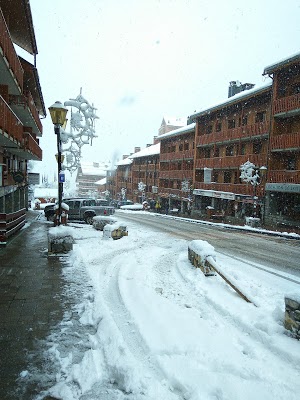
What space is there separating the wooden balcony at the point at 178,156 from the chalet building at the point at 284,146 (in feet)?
50.8

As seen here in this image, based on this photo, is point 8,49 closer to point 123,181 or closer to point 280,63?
point 280,63

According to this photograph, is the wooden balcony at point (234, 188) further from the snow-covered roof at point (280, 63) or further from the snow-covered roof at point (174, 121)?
the snow-covered roof at point (174, 121)

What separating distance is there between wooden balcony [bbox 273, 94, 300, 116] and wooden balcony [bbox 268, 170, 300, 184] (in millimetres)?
4332

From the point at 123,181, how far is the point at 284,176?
48200 mm

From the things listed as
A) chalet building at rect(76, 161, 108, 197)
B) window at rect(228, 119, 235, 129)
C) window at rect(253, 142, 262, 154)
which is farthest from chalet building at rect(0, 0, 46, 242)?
chalet building at rect(76, 161, 108, 197)

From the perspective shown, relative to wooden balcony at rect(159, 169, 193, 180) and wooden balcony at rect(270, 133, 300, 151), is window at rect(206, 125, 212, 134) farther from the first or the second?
wooden balcony at rect(270, 133, 300, 151)

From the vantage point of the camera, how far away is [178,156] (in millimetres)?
42219

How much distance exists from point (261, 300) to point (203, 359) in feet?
9.31

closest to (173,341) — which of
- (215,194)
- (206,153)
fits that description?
(215,194)

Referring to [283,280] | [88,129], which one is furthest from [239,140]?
[283,280]

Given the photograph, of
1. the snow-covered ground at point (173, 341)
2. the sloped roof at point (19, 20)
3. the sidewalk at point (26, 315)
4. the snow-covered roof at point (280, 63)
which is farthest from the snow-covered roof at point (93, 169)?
the snow-covered ground at point (173, 341)

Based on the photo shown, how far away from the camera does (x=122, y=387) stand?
11.7 feet

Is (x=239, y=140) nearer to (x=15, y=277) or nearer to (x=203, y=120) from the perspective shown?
(x=203, y=120)

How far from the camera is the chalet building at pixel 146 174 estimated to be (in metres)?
51.6
